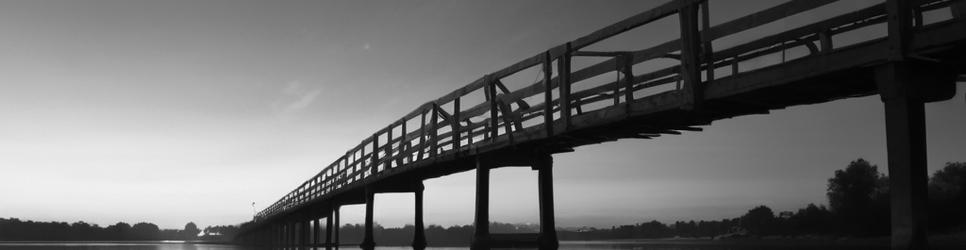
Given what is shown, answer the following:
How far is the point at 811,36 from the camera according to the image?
11.1 meters

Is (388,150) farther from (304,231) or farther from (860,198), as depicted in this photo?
(860,198)

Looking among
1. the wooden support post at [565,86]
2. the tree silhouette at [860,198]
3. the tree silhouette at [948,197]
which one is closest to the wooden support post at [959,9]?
the wooden support post at [565,86]

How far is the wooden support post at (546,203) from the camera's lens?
19.7 metres

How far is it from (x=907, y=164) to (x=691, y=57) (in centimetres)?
416

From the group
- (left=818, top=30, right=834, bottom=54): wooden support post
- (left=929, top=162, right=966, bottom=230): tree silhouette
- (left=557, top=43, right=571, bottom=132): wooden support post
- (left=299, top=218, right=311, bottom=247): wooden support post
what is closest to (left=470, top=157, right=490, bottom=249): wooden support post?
(left=557, top=43, right=571, bottom=132): wooden support post

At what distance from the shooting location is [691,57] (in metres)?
12.7

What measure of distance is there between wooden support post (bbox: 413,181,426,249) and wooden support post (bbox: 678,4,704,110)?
1593 cm

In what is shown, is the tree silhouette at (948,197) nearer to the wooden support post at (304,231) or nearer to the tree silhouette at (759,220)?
the tree silhouette at (759,220)

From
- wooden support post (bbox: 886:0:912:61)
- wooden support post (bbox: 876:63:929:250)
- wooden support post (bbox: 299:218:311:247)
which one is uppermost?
wooden support post (bbox: 886:0:912:61)

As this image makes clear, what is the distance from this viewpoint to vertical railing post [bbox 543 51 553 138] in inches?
658

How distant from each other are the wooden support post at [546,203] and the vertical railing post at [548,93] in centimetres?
299

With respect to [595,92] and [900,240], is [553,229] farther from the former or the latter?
[900,240]

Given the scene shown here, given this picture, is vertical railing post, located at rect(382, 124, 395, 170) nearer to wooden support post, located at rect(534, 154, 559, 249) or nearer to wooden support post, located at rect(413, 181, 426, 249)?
wooden support post, located at rect(413, 181, 426, 249)

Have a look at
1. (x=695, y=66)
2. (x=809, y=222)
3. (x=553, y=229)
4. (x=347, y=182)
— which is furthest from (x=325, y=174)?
(x=809, y=222)
